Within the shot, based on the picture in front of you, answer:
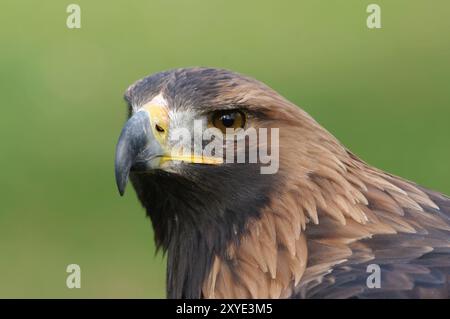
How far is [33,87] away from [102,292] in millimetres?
4058

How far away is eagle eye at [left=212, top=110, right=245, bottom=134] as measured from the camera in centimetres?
436

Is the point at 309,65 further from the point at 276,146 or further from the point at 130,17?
the point at 276,146

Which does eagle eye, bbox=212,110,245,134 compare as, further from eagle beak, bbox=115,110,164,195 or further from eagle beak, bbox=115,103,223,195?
eagle beak, bbox=115,110,164,195

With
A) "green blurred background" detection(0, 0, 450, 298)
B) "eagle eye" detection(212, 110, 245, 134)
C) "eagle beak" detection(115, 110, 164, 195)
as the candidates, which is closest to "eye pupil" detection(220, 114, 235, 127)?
"eagle eye" detection(212, 110, 245, 134)

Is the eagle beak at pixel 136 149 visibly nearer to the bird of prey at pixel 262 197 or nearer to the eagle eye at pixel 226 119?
the bird of prey at pixel 262 197

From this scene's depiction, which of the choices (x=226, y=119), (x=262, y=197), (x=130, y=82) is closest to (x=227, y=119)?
Answer: (x=226, y=119)

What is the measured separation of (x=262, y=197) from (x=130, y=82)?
294 inches

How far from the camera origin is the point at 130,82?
11.7 m

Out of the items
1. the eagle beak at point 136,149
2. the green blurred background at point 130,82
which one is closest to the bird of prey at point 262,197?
the eagle beak at point 136,149

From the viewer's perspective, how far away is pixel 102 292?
27.9 ft
